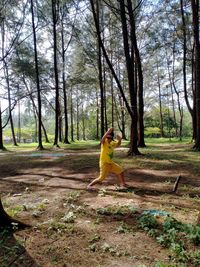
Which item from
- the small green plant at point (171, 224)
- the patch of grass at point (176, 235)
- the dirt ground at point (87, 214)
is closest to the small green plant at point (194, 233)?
the patch of grass at point (176, 235)

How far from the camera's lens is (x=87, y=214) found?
5309 mm

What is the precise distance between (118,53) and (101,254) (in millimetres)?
26423

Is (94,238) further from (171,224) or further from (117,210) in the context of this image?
(117,210)

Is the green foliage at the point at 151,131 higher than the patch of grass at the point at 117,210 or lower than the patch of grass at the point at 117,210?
higher

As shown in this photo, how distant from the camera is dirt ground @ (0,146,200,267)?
373 cm

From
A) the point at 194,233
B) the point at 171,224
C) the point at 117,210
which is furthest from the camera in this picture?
the point at 117,210

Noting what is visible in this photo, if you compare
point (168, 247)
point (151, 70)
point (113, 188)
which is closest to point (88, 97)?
point (151, 70)

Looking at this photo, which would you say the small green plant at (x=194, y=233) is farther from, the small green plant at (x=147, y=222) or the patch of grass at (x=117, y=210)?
the patch of grass at (x=117, y=210)

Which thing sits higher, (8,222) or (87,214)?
(8,222)

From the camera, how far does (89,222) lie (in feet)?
16.1

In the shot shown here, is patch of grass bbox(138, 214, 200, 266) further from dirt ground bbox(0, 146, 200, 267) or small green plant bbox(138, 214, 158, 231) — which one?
dirt ground bbox(0, 146, 200, 267)

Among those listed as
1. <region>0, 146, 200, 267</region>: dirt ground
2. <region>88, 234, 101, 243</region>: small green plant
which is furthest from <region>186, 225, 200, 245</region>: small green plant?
<region>88, 234, 101, 243</region>: small green plant

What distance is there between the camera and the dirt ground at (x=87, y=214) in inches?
147

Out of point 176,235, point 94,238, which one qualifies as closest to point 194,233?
point 176,235
